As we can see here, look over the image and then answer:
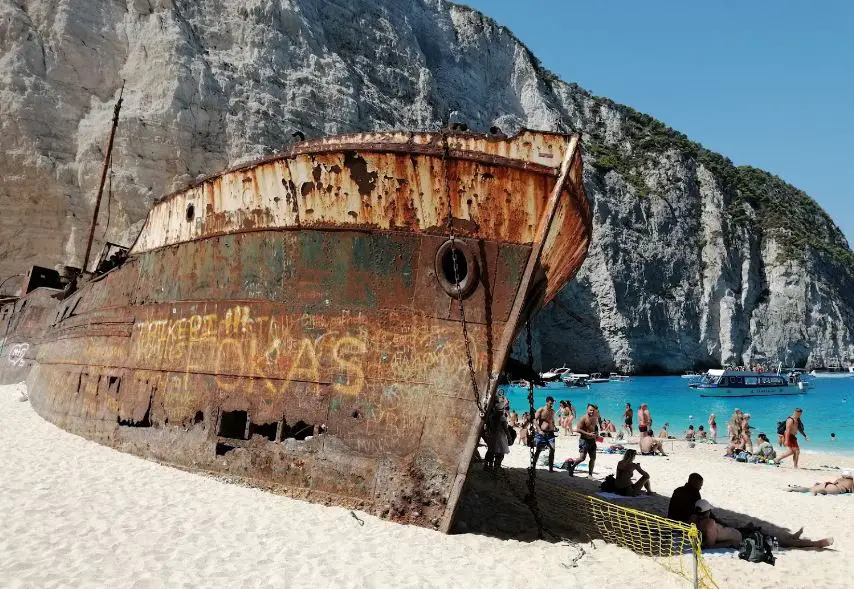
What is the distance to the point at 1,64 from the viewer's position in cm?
2838

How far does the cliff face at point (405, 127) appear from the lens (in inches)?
1137

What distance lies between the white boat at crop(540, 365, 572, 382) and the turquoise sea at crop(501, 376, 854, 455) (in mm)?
690

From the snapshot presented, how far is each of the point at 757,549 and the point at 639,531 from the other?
109cm

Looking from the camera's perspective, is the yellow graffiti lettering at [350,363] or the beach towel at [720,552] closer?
the beach towel at [720,552]

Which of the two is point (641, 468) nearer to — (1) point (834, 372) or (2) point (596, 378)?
(2) point (596, 378)

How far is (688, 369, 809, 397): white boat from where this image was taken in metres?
43.8

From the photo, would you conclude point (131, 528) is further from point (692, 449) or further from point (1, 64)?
point (1, 64)

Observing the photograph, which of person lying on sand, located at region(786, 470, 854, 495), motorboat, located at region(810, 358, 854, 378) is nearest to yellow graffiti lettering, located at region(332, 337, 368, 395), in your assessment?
person lying on sand, located at region(786, 470, 854, 495)

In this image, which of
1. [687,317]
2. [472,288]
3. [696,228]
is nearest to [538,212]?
[472,288]

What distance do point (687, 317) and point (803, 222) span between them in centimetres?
3059

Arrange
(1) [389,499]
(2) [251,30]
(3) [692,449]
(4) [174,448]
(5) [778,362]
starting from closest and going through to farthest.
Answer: (1) [389,499]
(4) [174,448]
(3) [692,449]
(2) [251,30]
(5) [778,362]

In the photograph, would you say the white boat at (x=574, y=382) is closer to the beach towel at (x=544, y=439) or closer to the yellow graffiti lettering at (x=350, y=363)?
the beach towel at (x=544, y=439)

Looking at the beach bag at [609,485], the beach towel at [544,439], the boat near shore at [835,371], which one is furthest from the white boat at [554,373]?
the beach bag at [609,485]

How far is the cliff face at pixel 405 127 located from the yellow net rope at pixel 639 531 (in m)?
2.99
